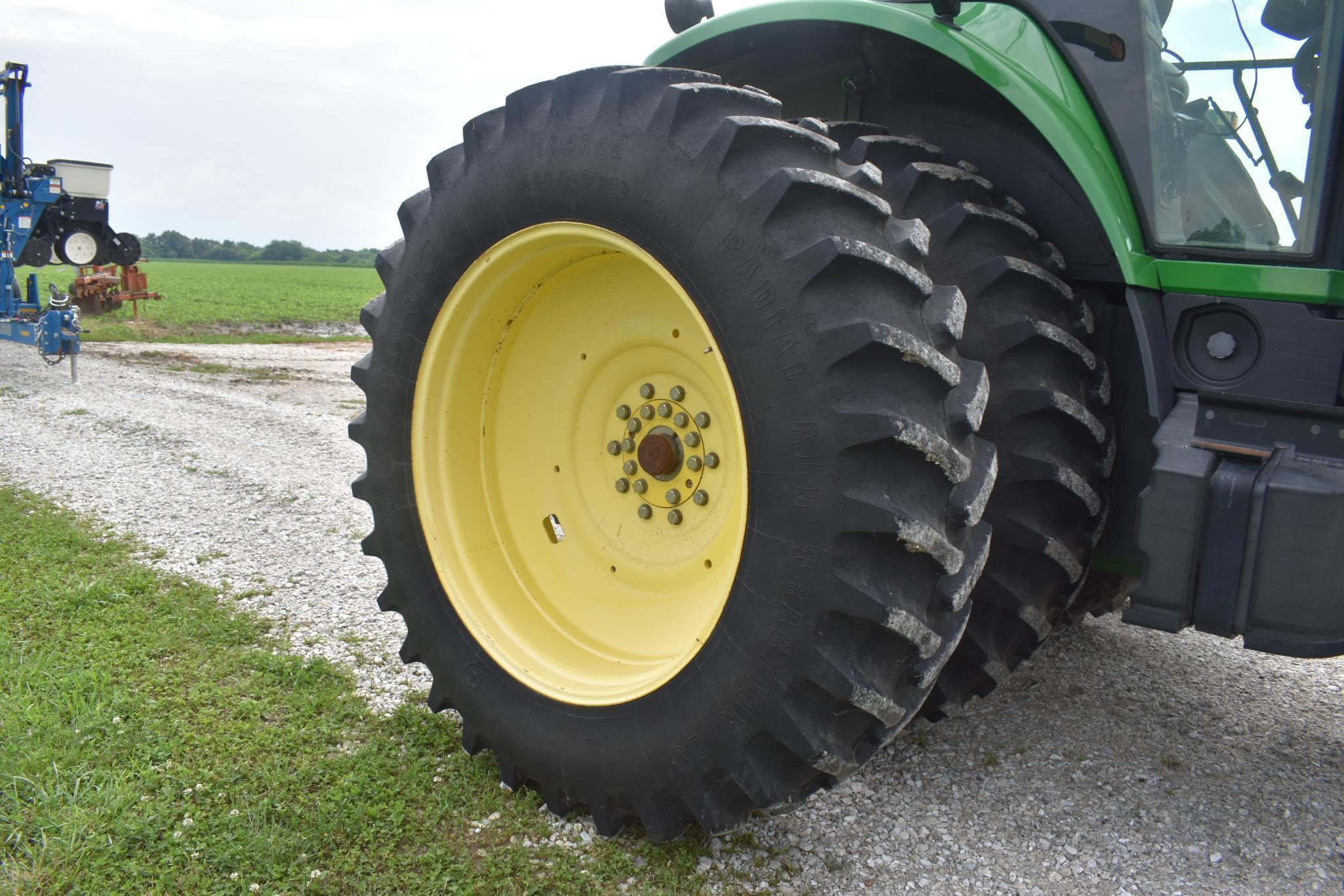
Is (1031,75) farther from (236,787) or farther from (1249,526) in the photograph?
(236,787)

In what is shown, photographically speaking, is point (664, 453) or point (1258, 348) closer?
point (1258, 348)

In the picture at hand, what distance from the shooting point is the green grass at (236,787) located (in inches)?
80.3

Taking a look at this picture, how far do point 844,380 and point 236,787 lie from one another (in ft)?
5.68

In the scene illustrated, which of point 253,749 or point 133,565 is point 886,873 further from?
point 133,565

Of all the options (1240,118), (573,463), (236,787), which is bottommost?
(236,787)

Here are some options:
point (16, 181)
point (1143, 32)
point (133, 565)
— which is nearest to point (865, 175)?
point (1143, 32)

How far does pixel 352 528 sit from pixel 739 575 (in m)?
3.33

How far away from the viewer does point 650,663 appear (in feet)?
7.54

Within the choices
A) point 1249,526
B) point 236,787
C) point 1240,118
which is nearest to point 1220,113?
point 1240,118

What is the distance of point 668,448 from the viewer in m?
2.31

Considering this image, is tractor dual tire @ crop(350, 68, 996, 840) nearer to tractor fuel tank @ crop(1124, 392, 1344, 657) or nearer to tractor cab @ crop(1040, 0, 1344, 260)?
tractor fuel tank @ crop(1124, 392, 1344, 657)

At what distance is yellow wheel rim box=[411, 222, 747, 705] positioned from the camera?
2.31 m

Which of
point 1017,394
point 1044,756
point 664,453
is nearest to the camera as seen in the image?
point 1017,394

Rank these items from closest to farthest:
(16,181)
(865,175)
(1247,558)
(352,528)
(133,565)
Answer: (1247,558)
(865,175)
(133,565)
(352,528)
(16,181)
